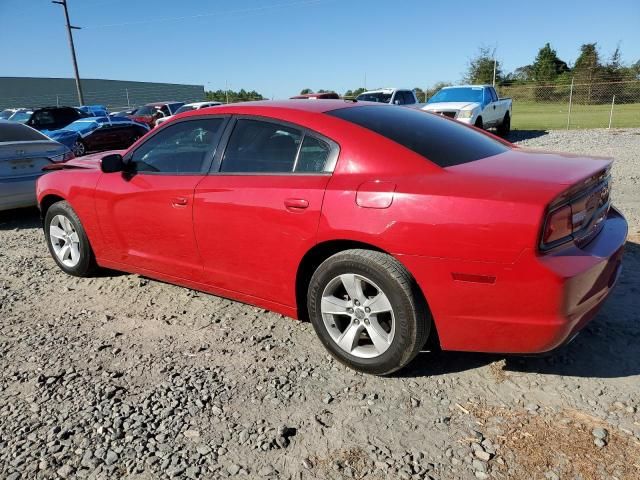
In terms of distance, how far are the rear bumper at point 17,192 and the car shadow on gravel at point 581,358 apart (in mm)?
6042

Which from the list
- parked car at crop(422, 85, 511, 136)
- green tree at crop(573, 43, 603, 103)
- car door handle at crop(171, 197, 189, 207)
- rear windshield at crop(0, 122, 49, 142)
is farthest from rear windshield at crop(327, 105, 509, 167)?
green tree at crop(573, 43, 603, 103)

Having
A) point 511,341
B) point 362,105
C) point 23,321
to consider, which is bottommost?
point 23,321

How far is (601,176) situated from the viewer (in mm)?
2820

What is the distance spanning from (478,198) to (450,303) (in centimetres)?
54

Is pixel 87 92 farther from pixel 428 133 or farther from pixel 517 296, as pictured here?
pixel 517 296

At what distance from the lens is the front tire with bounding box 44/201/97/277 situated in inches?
179

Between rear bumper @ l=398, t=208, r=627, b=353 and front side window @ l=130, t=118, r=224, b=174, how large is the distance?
178 centimetres

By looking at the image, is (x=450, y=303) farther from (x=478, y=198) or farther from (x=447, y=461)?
(x=447, y=461)

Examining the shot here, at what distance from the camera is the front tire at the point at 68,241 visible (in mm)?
4543

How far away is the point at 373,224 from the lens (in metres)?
2.68

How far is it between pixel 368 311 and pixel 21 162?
6080 millimetres

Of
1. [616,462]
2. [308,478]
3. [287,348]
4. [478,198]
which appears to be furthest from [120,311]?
[616,462]

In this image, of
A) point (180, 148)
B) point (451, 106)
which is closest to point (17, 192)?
point (180, 148)

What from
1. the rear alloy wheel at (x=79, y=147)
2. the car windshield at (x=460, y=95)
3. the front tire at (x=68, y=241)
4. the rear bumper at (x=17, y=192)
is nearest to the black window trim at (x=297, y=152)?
the front tire at (x=68, y=241)
